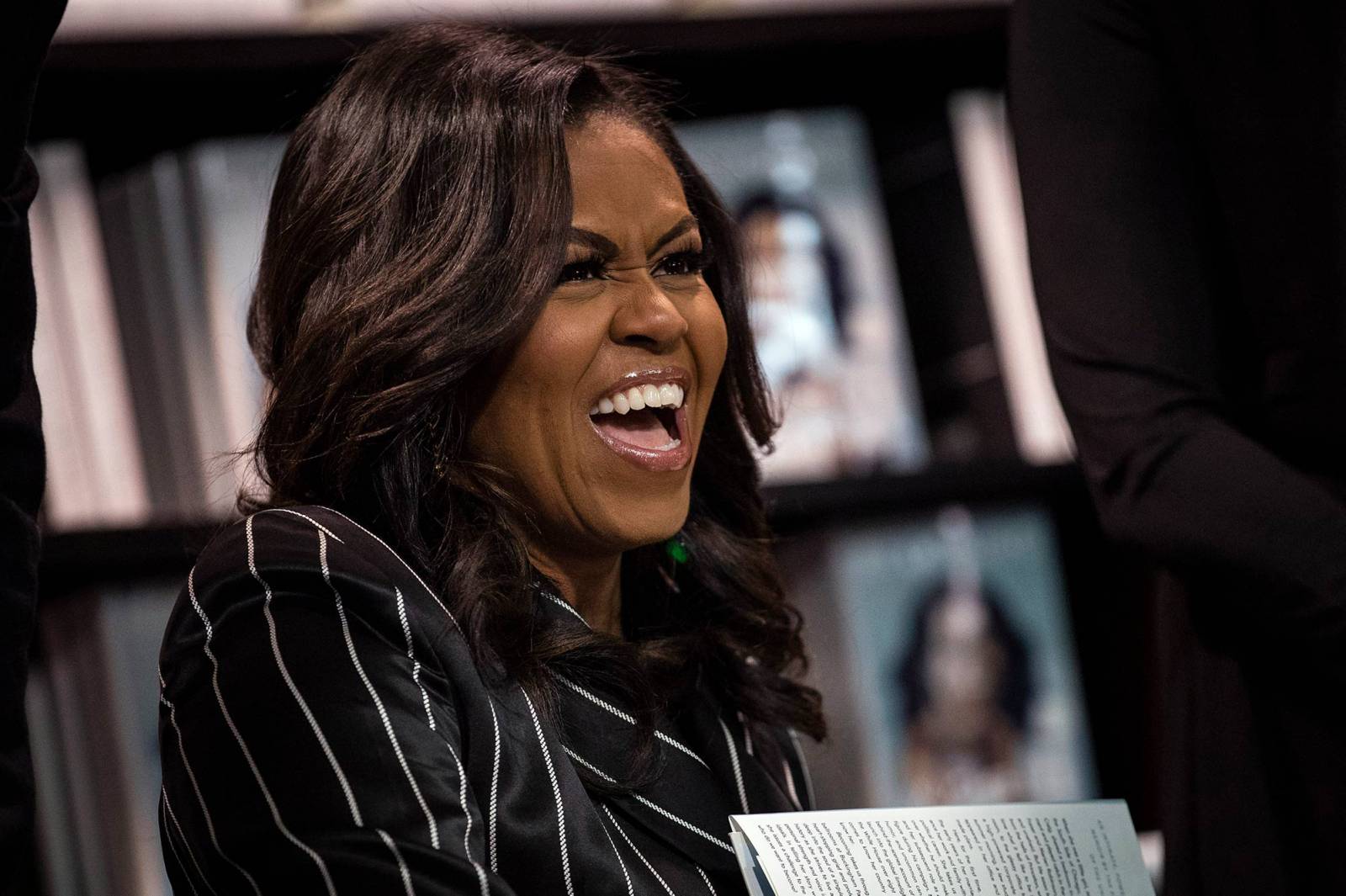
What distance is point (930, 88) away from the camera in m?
2.46

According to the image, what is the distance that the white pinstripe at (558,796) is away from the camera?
3.38 feet

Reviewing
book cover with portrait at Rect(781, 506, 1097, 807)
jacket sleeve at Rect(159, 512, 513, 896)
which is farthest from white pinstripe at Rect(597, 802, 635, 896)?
book cover with portrait at Rect(781, 506, 1097, 807)

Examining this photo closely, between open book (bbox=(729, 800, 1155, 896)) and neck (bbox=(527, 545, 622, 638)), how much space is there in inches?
11.2

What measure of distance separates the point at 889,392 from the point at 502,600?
4.46 feet

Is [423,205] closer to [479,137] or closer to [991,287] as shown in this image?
[479,137]

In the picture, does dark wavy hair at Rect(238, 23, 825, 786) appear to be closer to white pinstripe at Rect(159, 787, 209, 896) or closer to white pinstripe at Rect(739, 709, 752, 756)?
white pinstripe at Rect(739, 709, 752, 756)

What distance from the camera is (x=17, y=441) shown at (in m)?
0.82

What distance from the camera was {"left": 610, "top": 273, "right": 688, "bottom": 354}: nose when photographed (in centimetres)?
121

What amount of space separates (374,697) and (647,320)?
0.37 m

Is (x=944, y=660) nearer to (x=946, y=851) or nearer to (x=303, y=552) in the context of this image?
(x=946, y=851)

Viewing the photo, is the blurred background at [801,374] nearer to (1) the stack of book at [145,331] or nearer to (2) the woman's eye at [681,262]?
(1) the stack of book at [145,331]

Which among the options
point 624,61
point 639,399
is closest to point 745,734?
point 639,399

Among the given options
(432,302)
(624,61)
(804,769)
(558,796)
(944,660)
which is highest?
(624,61)

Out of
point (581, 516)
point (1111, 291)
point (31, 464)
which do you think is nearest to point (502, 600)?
point (581, 516)
